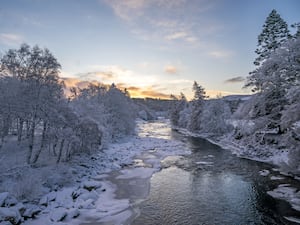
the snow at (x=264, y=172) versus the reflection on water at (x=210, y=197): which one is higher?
the snow at (x=264, y=172)

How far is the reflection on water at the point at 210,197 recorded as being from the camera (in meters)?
13.1

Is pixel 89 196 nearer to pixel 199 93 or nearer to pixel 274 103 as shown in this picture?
pixel 274 103

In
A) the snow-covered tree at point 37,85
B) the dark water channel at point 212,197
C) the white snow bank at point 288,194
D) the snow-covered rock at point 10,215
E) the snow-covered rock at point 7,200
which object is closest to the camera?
the snow-covered rock at point 10,215

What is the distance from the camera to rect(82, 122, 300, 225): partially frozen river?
13.2 m

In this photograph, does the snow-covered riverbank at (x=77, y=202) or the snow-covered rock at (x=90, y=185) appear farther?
the snow-covered rock at (x=90, y=185)

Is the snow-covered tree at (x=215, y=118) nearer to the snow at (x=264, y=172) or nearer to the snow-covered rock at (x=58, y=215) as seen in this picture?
the snow at (x=264, y=172)

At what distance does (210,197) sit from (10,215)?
12.1 metres

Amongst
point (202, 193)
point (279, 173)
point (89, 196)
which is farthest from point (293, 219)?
point (89, 196)

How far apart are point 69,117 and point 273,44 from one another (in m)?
25.8

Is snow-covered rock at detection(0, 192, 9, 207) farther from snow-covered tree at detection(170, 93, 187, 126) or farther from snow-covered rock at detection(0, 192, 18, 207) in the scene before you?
snow-covered tree at detection(170, 93, 187, 126)

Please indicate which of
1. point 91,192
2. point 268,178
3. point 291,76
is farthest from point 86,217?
point 291,76

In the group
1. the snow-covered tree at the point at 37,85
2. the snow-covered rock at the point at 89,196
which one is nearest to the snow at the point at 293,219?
the snow-covered rock at the point at 89,196

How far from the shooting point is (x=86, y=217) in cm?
1335

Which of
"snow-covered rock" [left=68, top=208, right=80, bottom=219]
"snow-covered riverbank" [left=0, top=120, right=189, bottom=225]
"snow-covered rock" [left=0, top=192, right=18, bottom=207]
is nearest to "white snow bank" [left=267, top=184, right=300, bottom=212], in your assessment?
"snow-covered riverbank" [left=0, top=120, right=189, bottom=225]
